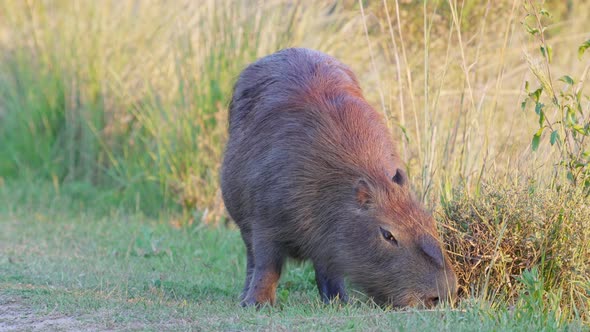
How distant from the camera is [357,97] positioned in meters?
5.29

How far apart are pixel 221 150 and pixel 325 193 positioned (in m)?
3.17

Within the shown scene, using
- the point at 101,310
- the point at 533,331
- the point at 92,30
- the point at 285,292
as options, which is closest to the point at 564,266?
the point at 533,331

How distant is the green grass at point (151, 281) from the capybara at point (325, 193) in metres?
0.19

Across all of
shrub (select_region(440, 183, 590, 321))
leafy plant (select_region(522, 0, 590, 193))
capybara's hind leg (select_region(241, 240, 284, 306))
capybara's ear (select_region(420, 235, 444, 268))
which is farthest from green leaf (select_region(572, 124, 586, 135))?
capybara's hind leg (select_region(241, 240, 284, 306))

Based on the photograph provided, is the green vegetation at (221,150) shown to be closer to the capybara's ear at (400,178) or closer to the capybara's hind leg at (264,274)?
the capybara's hind leg at (264,274)

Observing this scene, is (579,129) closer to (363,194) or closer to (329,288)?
(363,194)

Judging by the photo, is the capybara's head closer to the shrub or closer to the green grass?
the green grass

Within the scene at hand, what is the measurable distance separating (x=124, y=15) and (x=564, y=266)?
19.8 ft

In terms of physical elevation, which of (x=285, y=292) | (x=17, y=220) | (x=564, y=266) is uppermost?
(x=564, y=266)

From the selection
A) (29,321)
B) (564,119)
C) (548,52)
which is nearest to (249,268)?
(29,321)

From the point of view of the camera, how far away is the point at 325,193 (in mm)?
→ 4785

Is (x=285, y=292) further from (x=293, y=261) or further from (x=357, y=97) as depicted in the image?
(x=357, y=97)

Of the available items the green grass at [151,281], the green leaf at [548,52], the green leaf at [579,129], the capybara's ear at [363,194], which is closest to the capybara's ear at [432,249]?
the green grass at [151,281]

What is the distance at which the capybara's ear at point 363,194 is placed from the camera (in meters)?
4.57
